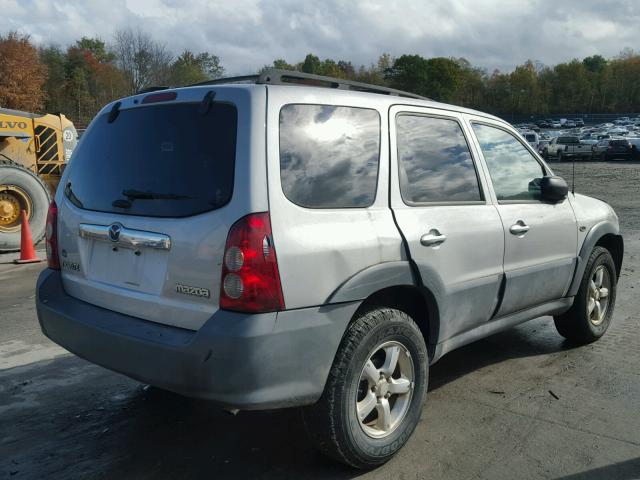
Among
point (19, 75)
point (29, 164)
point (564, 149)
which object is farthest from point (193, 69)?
point (29, 164)

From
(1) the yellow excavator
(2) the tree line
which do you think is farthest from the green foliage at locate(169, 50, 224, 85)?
(1) the yellow excavator

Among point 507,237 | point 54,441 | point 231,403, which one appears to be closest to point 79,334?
point 54,441

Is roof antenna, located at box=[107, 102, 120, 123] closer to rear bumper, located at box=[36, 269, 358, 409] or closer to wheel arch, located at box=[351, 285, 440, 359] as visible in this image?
rear bumper, located at box=[36, 269, 358, 409]

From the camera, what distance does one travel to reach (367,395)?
3.17m

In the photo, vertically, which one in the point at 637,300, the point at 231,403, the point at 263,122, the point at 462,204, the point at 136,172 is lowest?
the point at 637,300

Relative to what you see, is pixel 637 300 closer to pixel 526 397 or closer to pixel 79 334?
pixel 526 397

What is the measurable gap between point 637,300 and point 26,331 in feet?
20.4

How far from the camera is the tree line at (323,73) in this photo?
51.4 m

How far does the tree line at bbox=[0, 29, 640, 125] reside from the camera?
51438mm

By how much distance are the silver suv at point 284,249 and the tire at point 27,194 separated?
21.8 ft

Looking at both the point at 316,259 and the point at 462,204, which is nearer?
the point at 316,259

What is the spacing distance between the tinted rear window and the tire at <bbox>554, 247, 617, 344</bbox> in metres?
2.62

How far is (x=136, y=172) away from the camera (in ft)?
10.4

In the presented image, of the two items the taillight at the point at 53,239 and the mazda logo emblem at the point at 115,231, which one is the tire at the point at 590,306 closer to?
the mazda logo emblem at the point at 115,231
